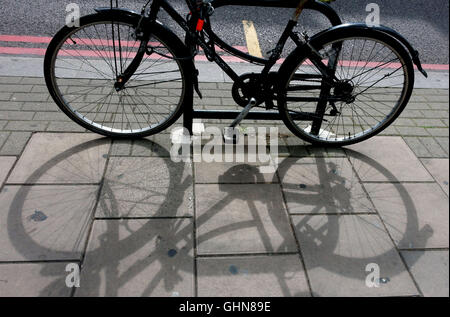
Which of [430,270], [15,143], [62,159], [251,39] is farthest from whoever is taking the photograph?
[251,39]

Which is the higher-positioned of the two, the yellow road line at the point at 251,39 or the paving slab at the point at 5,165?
the yellow road line at the point at 251,39

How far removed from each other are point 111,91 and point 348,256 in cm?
272

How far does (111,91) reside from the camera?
12.7ft

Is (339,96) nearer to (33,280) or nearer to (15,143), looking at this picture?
(33,280)

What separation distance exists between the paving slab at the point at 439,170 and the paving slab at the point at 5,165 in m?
3.34

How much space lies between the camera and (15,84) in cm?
397

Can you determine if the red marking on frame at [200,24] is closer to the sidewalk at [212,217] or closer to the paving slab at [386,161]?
the sidewalk at [212,217]

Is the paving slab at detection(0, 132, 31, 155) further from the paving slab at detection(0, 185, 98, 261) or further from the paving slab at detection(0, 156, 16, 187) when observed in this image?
the paving slab at detection(0, 185, 98, 261)

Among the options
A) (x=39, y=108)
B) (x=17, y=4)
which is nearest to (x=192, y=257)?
(x=39, y=108)

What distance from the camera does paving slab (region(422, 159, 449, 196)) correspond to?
3.06m

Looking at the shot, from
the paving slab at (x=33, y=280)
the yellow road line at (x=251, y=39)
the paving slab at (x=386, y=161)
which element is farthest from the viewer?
the yellow road line at (x=251, y=39)

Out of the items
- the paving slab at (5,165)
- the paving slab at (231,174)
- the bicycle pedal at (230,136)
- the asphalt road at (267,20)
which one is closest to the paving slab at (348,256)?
the paving slab at (231,174)

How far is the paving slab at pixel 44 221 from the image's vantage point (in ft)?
7.69

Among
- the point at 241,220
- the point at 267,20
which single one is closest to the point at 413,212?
the point at 241,220
